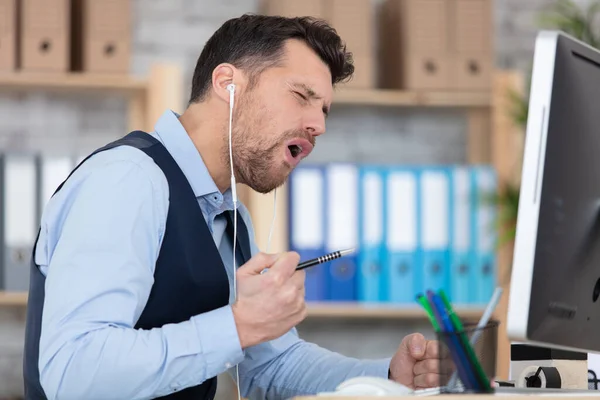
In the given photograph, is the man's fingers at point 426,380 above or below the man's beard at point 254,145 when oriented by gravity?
below

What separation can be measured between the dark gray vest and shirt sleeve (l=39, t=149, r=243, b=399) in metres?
0.05

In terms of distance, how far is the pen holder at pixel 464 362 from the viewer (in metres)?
0.99

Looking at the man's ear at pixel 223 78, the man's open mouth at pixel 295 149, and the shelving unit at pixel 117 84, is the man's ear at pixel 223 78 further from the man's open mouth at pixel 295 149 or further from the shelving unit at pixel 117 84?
the shelving unit at pixel 117 84

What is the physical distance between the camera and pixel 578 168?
1.07m

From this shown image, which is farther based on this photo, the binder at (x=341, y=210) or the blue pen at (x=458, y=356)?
the binder at (x=341, y=210)

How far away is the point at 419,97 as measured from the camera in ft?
9.74

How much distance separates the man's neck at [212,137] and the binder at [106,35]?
4.01ft

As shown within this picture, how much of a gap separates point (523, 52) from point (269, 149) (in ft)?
6.69

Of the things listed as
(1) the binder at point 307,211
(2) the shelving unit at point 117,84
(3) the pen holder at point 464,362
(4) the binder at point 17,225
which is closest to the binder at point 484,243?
(1) the binder at point 307,211

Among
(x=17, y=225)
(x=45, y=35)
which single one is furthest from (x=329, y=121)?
(x=17, y=225)

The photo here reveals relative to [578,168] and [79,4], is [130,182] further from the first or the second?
[79,4]

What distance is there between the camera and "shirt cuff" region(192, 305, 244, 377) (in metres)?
1.23

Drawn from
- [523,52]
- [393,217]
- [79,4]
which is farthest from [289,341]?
[523,52]

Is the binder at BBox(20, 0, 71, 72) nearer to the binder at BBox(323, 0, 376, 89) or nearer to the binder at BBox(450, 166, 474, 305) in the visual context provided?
the binder at BBox(323, 0, 376, 89)
